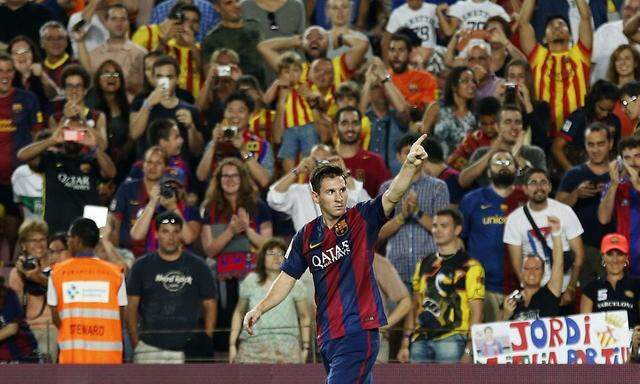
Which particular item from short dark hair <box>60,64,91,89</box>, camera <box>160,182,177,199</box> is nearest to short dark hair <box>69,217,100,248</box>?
camera <box>160,182,177,199</box>

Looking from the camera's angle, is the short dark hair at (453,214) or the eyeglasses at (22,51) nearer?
the short dark hair at (453,214)

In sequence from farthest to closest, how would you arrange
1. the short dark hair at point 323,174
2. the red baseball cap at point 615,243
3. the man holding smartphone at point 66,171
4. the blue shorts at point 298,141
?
the blue shorts at point 298,141 → the man holding smartphone at point 66,171 → the red baseball cap at point 615,243 → the short dark hair at point 323,174

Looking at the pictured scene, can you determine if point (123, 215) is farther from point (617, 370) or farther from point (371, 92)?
point (617, 370)

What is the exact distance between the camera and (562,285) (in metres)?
13.1

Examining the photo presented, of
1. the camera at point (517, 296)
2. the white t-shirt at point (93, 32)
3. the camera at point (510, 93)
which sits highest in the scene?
the white t-shirt at point (93, 32)

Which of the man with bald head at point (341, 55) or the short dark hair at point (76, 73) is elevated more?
the man with bald head at point (341, 55)

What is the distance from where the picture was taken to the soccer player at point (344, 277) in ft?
31.0

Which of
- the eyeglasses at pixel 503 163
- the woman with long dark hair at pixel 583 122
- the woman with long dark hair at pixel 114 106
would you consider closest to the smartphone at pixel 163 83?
the woman with long dark hair at pixel 114 106

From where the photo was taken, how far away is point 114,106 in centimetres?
1589

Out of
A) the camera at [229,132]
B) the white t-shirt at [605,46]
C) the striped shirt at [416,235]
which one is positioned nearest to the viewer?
the striped shirt at [416,235]

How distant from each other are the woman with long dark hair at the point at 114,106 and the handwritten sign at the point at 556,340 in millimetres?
5088

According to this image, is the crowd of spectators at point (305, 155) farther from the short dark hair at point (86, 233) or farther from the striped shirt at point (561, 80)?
the short dark hair at point (86, 233)

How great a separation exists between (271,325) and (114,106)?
13.8 feet

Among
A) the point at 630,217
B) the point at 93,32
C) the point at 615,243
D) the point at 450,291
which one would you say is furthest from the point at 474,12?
the point at 450,291
